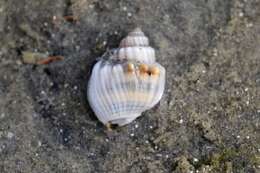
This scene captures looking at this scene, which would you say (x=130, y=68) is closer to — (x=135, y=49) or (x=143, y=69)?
(x=143, y=69)

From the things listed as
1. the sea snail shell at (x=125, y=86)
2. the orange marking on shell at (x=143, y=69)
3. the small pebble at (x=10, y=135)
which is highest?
the orange marking on shell at (x=143, y=69)

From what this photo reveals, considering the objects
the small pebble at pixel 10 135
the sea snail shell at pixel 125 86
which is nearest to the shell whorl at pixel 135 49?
the sea snail shell at pixel 125 86

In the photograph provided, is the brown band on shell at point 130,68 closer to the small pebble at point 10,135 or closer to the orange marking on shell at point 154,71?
the orange marking on shell at point 154,71

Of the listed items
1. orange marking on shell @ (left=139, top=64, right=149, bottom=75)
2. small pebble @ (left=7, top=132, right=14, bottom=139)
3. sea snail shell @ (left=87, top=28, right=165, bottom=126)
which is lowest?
small pebble @ (left=7, top=132, right=14, bottom=139)

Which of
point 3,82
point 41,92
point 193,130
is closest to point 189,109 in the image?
point 193,130

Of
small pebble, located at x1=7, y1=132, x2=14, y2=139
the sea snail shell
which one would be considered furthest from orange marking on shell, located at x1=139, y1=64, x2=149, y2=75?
small pebble, located at x1=7, y1=132, x2=14, y2=139

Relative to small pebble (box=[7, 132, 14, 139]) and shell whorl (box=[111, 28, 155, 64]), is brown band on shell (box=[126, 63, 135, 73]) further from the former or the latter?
small pebble (box=[7, 132, 14, 139])

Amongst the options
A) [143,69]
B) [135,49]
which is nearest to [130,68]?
[143,69]

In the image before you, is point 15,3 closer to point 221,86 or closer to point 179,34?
point 179,34
